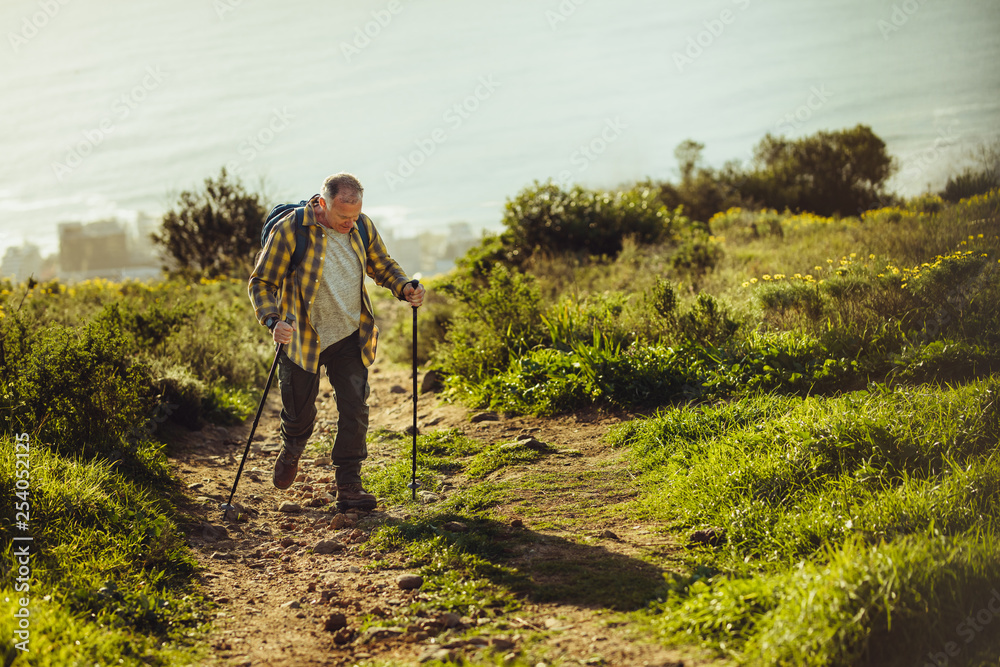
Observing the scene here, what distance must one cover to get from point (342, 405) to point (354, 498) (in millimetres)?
697

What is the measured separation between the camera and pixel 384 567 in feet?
13.7

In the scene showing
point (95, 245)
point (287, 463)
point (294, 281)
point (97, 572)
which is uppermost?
point (95, 245)

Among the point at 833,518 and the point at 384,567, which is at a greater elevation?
the point at 833,518

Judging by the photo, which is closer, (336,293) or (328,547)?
(328,547)

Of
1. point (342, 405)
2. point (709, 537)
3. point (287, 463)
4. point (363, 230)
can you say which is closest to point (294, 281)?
point (363, 230)

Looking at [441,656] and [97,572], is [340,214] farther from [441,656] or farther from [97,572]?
[441,656]

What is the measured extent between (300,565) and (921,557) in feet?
11.0

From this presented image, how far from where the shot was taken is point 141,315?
837cm

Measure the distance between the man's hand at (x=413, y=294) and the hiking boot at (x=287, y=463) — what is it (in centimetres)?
132

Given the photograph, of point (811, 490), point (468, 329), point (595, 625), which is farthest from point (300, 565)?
point (468, 329)

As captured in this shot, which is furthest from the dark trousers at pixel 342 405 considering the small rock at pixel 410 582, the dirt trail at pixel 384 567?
the small rock at pixel 410 582

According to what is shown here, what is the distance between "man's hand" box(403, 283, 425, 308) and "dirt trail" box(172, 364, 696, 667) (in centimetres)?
149

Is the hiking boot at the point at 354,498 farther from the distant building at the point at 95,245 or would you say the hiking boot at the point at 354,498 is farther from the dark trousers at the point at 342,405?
the distant building at the point at 95,245

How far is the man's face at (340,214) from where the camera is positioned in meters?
4.81
